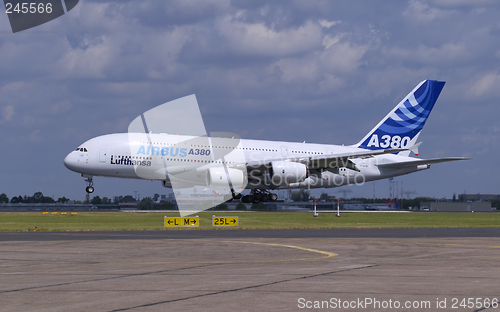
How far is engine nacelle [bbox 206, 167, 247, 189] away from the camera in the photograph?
144ft

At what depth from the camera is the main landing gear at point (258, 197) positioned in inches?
1984

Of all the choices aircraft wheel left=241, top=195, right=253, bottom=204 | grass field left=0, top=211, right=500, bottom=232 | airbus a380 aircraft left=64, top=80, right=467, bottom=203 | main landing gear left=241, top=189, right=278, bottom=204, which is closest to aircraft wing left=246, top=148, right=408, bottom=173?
airbus a380 aircraft left=64, top=80, right=467, bottom=203

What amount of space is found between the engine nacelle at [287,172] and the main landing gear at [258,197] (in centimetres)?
375

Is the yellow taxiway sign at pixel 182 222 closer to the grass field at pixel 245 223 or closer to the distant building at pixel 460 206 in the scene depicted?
the grass field at pixel 245 223

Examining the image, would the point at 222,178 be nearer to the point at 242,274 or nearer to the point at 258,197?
the point at 258,197

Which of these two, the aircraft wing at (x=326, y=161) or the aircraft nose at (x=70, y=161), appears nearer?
the aircraft nose at (x=70, y=161)

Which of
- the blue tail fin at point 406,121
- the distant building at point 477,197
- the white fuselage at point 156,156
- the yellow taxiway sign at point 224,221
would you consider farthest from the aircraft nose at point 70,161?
the distant building at point 477,197

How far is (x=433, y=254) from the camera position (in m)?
22.1

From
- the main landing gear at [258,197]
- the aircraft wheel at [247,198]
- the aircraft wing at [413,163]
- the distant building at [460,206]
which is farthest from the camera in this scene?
the distant building at [460,206]

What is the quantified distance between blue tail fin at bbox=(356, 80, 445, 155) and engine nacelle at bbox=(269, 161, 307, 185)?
12494 mm

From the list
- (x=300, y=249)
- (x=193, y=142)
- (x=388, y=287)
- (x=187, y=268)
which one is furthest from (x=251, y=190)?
(x=388, y=287)

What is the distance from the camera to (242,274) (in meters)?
16.5
